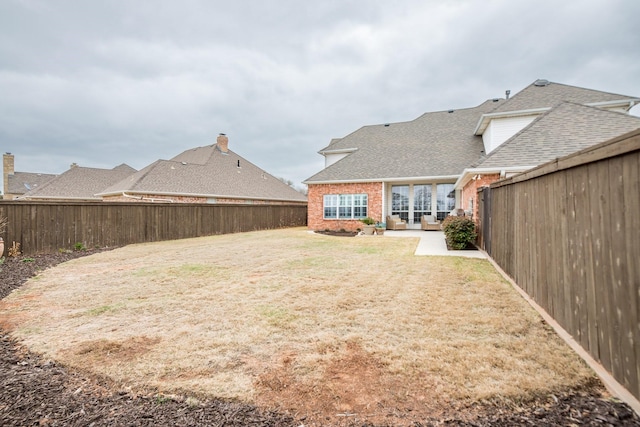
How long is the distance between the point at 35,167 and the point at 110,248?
4512 cm

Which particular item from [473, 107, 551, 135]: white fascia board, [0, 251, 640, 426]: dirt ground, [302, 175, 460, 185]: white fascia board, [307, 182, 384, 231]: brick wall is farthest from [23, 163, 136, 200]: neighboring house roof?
[473, 107, 551, 135]: white fascia board

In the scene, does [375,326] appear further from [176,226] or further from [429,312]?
[176,226]

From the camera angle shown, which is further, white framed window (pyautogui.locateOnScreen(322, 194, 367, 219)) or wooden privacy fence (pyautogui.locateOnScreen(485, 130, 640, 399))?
white framed window (pyautogui.locateOnScreen(322, 194, 367, 219))

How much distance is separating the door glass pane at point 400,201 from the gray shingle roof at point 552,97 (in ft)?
19.9

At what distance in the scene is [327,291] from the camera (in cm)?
524

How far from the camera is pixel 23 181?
129 feet

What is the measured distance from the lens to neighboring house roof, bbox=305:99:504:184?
16500 millimetres

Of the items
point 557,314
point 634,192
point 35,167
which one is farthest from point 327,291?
point 35,167

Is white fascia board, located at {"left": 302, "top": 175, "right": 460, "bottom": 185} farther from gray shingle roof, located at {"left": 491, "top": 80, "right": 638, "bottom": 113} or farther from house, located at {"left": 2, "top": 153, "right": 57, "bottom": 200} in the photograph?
house, located at {"left": 2, "top": 153, "right": 57, "bottom": 200}

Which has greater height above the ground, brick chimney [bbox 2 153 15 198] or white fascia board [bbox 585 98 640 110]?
brick chimney [bbox 2 153 15 198]

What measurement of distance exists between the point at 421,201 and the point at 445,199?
1288 mm

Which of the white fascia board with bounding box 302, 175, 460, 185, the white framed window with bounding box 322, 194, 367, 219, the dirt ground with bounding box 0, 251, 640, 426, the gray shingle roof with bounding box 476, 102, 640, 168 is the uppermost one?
the gray shingle roof with bounding box 476, 102, 640, 168

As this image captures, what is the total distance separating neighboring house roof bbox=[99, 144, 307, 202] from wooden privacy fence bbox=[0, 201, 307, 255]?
5.21 metres

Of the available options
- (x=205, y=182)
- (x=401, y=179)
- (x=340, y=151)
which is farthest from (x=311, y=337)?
(x=205, y=182)
